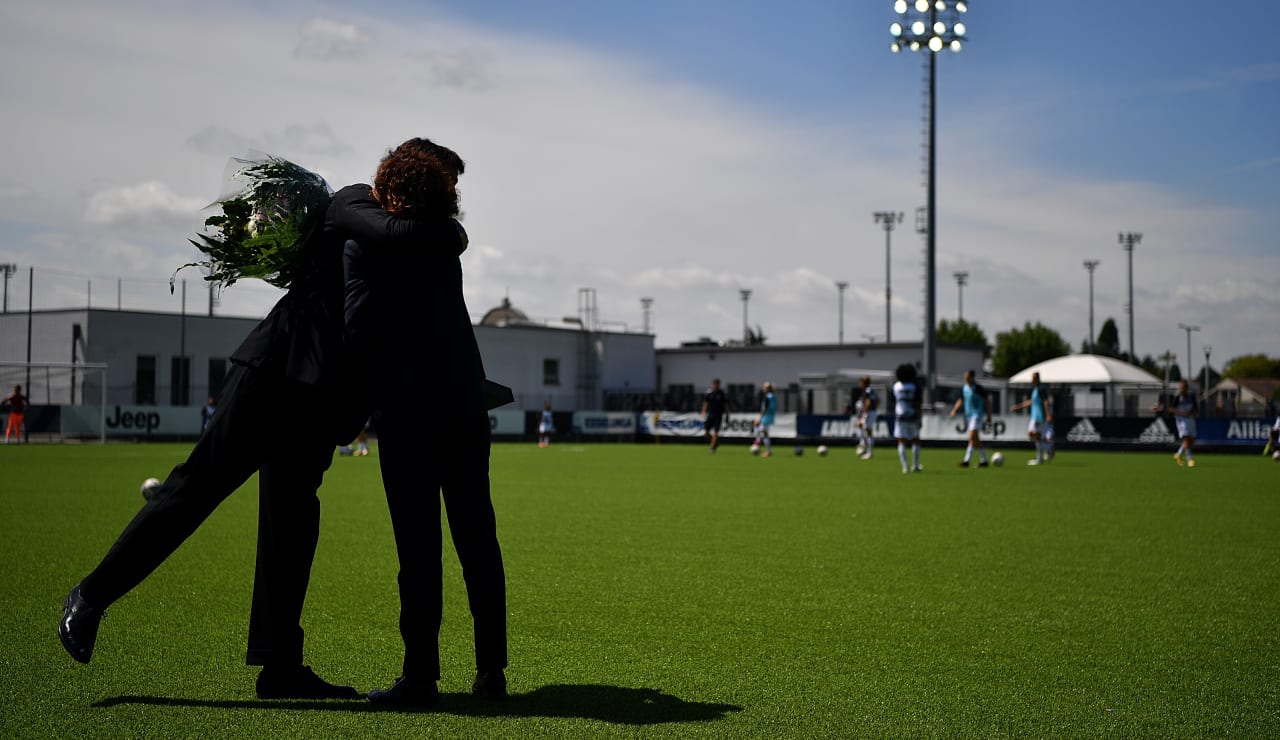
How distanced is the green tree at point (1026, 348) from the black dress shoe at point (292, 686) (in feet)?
353

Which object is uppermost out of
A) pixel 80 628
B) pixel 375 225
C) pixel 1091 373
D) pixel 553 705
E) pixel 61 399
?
pixel 1091 373

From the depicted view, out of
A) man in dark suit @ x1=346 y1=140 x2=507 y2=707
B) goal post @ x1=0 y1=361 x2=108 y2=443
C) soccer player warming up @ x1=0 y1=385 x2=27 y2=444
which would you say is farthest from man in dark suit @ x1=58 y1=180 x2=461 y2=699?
goal post @ x1=0 y1=361 x2=108 y2=443

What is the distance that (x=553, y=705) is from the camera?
4562 millimetres

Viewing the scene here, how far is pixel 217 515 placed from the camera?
12750 mm

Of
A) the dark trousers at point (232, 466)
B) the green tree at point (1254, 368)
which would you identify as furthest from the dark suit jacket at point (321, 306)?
the green tree at point (1254, 368)

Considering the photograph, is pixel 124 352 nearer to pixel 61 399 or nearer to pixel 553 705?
pixel 61 399

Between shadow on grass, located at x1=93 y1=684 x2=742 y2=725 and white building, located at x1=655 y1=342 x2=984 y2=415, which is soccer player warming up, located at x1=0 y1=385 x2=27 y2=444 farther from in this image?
shadow on grass, located at x1=93 y1=684 x2=742 y2=725

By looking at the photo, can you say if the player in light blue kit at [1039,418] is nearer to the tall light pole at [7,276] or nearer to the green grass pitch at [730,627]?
the green grass pitch at [730,627]

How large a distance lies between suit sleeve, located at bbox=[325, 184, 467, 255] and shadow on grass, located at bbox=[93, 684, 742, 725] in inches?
65.8

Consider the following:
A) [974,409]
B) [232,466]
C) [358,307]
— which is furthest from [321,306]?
[974,409]

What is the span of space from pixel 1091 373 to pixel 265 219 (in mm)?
54667

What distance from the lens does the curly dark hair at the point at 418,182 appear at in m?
4.36

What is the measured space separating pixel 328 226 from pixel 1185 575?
21.9 ft

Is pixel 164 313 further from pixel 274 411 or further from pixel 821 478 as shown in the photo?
pixel 274 411
